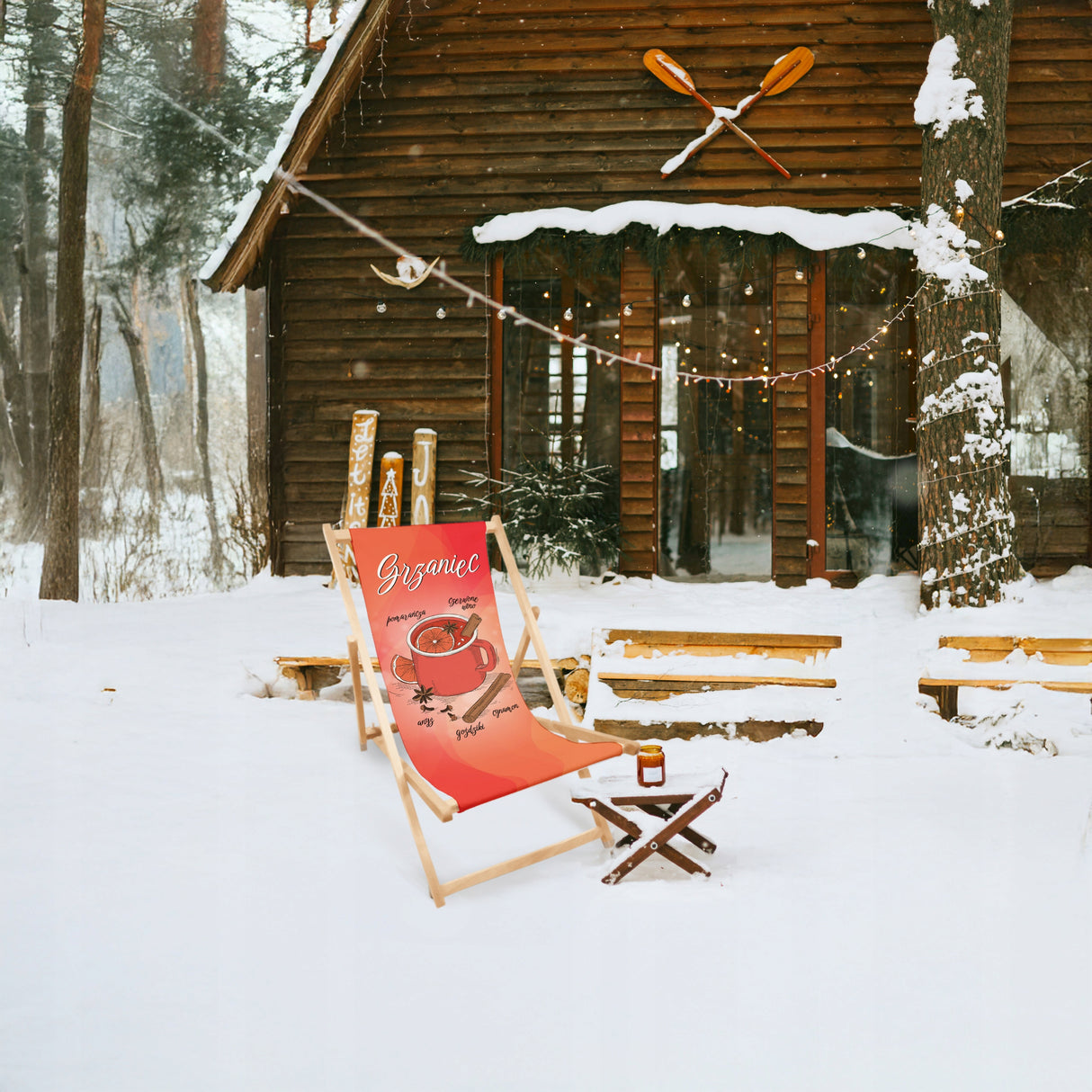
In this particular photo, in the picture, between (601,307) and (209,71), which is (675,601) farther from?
(209,71)

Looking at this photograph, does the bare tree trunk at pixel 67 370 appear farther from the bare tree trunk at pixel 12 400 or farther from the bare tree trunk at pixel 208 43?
the bare tree trunk at pixel 12 400

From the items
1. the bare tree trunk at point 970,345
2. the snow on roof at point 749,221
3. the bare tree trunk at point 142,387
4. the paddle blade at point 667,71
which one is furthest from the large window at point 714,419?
the bare tree trunk at point 142,387

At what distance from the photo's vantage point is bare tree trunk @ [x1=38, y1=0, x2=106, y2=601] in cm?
844

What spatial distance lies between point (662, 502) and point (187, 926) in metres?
5.15

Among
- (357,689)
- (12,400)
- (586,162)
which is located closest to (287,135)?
(586,162)

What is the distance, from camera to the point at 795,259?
670 centimetres

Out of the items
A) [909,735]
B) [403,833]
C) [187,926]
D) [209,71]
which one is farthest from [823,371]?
[209,71]

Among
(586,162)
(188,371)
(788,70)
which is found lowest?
(188,371)

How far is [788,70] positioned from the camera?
6.53 meters

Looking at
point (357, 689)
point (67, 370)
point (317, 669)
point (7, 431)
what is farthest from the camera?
point (7, 431)

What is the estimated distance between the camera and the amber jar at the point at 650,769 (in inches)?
107

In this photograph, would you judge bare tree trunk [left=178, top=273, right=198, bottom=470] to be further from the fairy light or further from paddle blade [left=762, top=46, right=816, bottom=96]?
paddle blade [left=762, top=46, right=816, bottom=96]

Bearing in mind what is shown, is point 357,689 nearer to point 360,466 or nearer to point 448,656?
point 448,656

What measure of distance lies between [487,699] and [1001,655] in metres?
2.48
